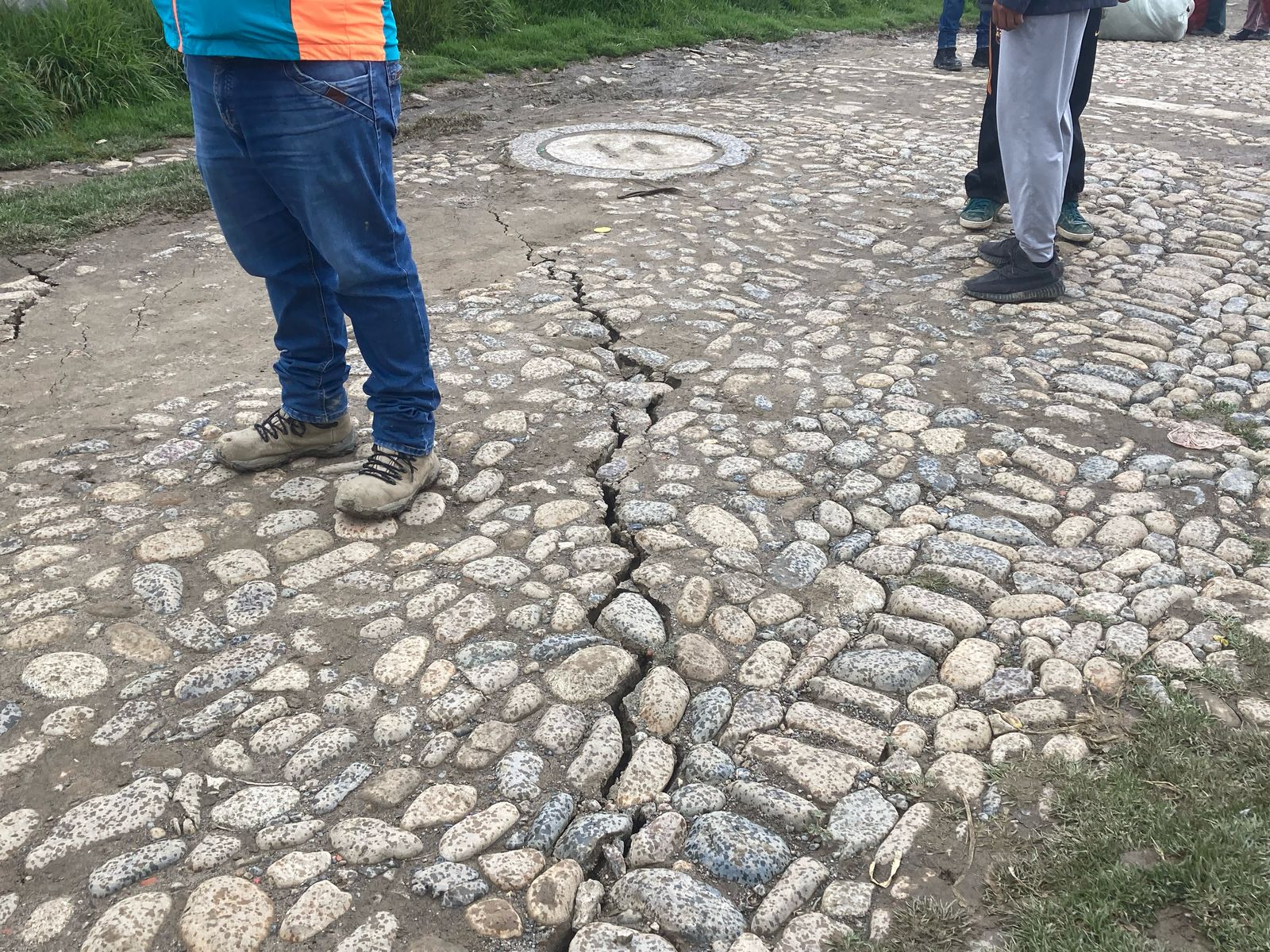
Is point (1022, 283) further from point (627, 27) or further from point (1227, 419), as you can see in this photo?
point (627, 27)

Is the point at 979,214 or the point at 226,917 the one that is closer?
the point at 226,917

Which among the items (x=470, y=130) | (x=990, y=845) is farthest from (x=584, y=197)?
(x=990, y=845)

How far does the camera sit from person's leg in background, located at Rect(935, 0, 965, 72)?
9.56 metres

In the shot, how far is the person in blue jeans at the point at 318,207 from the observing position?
7.93 ft

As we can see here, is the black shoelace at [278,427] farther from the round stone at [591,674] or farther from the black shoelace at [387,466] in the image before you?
the round stone at [591,674]

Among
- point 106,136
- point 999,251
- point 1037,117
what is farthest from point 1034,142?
point 106,136

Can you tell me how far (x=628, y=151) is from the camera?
6.59 metres

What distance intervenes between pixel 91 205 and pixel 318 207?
3.55 m

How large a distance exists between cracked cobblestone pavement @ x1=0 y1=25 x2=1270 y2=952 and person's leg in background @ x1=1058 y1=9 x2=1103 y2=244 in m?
0.24

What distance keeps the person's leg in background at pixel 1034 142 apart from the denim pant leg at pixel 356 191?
2.63 m

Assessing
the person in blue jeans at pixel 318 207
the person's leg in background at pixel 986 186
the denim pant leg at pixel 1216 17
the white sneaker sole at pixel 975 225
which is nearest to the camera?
the person in blue jeans at pixel 318 207

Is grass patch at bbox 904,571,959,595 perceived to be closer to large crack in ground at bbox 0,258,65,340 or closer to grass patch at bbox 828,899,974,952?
grass patch at bbox 828,899,974,952

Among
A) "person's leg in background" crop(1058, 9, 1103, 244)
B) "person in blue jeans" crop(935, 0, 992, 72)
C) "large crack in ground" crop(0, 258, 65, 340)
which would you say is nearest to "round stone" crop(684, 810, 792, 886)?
"large crack in ground" crop(0, 258, 65, 340)

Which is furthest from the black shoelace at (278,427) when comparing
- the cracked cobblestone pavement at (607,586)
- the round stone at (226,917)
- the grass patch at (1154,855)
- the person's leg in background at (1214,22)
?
the person's leg in background at (1214,22)
